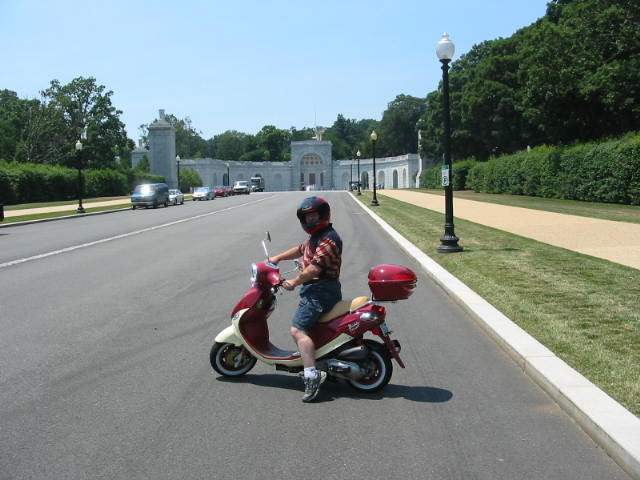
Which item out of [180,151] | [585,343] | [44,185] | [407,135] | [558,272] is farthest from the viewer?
[180,151]

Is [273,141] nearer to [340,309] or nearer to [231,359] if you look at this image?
[231,359]

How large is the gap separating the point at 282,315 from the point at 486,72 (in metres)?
56.8

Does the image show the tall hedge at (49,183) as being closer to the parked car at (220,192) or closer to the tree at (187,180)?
the parked car at (220,192)

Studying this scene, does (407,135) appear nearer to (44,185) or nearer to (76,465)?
(44,185)

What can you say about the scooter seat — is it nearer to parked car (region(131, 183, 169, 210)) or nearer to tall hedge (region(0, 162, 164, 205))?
parked car (region(131, 183, 169, 210))

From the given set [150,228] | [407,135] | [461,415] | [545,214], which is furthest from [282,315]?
[407,135]

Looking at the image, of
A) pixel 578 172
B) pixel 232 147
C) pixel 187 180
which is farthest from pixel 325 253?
pixel 232 147

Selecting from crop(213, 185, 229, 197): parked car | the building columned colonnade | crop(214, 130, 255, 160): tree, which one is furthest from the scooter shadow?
crop(214, 130, 255, 160): tree

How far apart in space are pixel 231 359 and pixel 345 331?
113 centimetres

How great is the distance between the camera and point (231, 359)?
5.50 meters

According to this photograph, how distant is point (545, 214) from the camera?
79.5ft

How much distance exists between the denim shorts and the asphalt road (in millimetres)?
593

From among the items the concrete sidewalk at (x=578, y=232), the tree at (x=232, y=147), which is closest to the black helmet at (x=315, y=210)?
the concrete sidewalk at (x=578, y=232)

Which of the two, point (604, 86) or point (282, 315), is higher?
point (604, 86)
